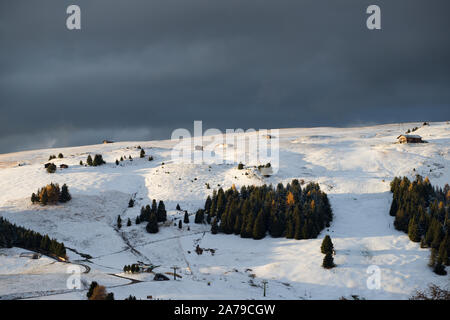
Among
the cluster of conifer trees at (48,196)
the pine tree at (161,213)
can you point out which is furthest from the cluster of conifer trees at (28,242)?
the pine tree at (161,213)

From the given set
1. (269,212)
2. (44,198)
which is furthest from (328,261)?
(44,198)

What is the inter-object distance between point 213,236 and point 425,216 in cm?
3164

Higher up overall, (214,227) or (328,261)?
(214,227)

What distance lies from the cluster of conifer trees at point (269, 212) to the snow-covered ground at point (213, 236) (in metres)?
1.75

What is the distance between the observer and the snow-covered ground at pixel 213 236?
117 ft

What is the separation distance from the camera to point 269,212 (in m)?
54.8

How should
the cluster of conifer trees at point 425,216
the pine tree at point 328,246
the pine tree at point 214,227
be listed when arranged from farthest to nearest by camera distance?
the pine tree at point 214,227, the pine tree at point 328,246, the cluster of conifer trees at point 425,216

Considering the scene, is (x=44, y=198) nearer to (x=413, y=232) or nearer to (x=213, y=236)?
(x=213, y=236)

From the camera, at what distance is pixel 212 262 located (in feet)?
148

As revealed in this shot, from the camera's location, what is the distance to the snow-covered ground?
35.8 metres

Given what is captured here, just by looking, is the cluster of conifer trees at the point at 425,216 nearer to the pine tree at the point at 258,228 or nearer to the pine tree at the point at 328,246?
the pine tree at the point at 328,246
